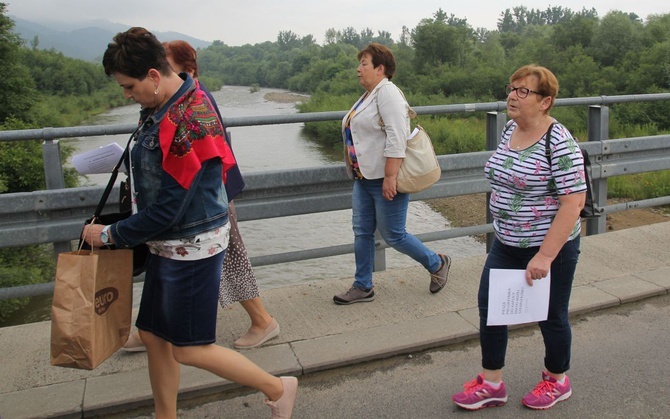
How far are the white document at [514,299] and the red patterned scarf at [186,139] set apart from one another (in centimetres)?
130

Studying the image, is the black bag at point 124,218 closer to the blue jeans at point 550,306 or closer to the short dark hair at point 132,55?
the short dark hair at point 132,55

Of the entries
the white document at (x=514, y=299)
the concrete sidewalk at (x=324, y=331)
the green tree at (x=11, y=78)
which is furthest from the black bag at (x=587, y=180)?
the green tree at (x=11, y=78)

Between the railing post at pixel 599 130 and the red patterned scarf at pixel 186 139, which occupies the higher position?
the red patterned scarf at pixel 186 139

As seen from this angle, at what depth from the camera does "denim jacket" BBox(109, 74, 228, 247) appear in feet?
8.04

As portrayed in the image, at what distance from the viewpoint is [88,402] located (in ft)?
10.3

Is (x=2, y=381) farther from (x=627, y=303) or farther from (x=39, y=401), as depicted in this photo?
(x=627, y=303)

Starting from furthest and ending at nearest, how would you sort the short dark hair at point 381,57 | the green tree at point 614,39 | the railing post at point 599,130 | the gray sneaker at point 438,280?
the green tree at point 614,39 < the railing post at point 599,130 < the gray sneaker at point 438,280 < the short dark hair at point 381,57

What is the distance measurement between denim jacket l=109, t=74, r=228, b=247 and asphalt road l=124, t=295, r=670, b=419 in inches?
42.2

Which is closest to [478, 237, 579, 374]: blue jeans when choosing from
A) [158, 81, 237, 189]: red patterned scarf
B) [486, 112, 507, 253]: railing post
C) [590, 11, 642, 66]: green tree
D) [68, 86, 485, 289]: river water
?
[158, 81, 237, 189]: red patterned scarf

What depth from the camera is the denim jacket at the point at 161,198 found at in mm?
2451

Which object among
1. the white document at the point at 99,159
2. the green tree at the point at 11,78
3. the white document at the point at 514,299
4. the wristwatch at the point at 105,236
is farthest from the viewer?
the green tree at the point at 11,78

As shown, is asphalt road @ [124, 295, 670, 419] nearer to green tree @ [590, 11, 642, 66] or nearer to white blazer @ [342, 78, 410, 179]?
white blazer @ [342, 78, 410, 179]

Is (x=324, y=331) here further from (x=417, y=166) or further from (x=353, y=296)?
(x=417, y=166)

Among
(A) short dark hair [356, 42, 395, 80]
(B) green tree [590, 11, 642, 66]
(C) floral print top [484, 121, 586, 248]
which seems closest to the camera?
(C) floral print top [484, 121, 586, 248]
